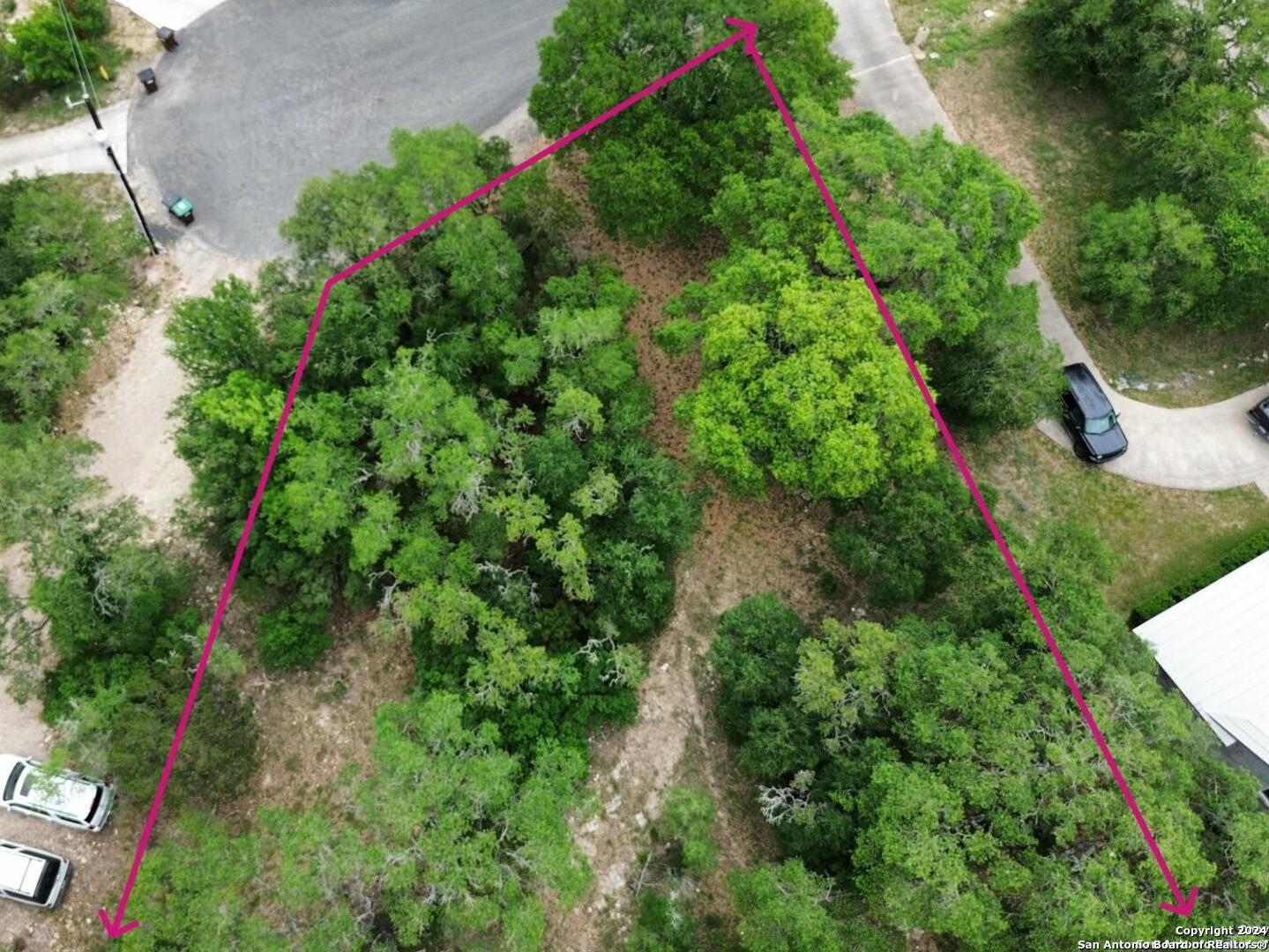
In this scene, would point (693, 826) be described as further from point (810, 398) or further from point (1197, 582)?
point (1197, 582)

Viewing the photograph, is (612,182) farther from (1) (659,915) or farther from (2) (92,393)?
(1) (659,915)

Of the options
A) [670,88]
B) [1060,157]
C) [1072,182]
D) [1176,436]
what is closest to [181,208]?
[670,88]

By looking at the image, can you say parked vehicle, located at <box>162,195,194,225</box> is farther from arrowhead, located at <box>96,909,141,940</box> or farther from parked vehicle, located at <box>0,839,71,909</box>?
arrowhead, located at <box>96,909,141,940</box>

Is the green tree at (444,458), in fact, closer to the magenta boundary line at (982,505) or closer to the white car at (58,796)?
the white car at (58,796)

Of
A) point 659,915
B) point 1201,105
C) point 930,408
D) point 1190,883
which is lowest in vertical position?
point 659,915

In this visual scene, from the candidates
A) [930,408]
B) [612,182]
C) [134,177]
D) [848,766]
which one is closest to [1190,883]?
[848,766]
